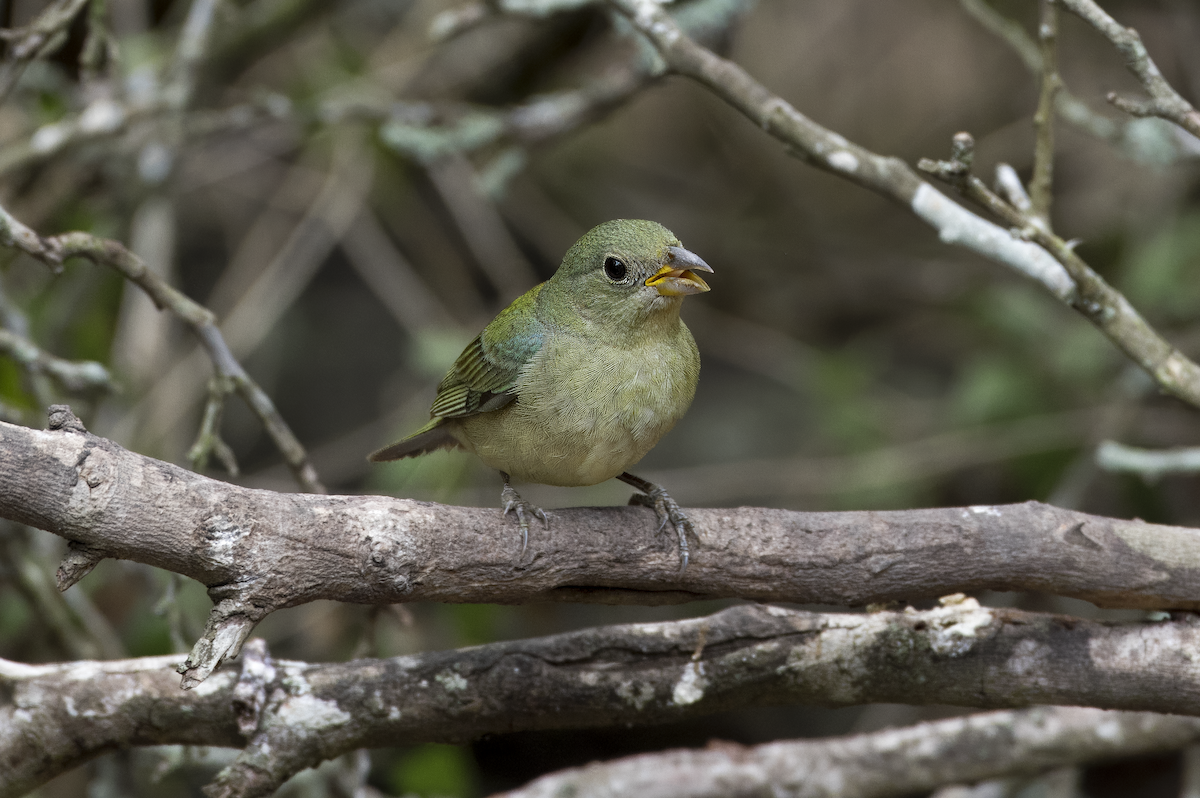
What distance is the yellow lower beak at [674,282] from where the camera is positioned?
3.21m

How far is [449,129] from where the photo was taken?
500 centimetres

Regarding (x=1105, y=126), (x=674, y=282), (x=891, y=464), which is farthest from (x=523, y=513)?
(x=891, y=464)

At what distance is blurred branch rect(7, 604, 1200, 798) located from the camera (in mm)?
2633

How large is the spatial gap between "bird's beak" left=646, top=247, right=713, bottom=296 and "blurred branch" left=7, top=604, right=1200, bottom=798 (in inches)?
39.1

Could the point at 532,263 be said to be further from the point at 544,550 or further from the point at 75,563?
the point at 75,563

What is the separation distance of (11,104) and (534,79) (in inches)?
121

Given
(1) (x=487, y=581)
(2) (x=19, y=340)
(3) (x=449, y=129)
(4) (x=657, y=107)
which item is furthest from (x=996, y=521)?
(4) (x=657, y=107)

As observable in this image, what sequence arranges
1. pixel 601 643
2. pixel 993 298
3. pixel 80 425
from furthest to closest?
pixel 993 298 → pixel 601 643 → pixel 80 425

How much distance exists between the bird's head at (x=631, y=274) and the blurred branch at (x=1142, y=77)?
122 cm

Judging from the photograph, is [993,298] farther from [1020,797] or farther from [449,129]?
[449,129]

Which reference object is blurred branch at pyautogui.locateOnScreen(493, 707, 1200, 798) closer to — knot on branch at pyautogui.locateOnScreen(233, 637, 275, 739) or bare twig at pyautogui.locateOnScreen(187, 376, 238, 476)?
knot on branch at pyautogui.locateOnScreen(233, 637, 275, 739)

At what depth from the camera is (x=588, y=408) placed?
3088mm

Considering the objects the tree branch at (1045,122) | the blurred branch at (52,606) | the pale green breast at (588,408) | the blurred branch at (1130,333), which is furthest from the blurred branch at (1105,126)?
the blurred branch at (52,606)

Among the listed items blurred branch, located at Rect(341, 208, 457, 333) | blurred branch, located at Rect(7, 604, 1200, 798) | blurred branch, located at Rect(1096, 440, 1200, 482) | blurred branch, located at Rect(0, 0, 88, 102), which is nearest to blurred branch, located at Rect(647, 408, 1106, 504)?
blurred branch, located at Rect(1096, 440, 1200, 482)
